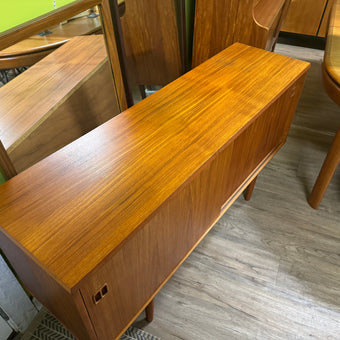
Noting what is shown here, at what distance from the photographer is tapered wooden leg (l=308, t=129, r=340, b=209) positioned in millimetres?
1203

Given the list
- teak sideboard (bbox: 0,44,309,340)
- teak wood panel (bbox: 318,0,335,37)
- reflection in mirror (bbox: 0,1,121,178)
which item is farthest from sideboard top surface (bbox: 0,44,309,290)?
teak wood panel (bbox: 318,0,335,37)

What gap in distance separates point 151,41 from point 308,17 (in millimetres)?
2018

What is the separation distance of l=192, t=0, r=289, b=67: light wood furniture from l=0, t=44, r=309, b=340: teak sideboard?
377 millimetres

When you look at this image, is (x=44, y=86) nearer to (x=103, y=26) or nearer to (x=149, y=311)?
(x=103, y=26)

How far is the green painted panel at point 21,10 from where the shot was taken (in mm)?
594

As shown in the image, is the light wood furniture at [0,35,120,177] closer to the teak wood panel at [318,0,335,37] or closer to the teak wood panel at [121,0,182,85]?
the teak wood panel at [121,0,182,85]

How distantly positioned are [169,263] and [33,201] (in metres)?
0.41

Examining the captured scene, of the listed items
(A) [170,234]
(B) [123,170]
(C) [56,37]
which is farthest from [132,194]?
(C) [56,37]

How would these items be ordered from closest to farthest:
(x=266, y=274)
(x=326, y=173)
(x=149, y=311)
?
(x=149, y=311) < (x=266, y=274) < (x=326, y=173)

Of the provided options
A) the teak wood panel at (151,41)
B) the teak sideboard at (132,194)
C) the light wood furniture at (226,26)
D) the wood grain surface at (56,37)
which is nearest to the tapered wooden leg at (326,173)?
the teak sideboard at (132,194)

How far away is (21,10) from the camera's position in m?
0.62

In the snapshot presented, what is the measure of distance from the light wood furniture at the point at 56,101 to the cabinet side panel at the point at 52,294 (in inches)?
9.1

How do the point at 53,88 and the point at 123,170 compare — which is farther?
the point at 53,88

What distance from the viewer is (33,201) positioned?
636 mm
